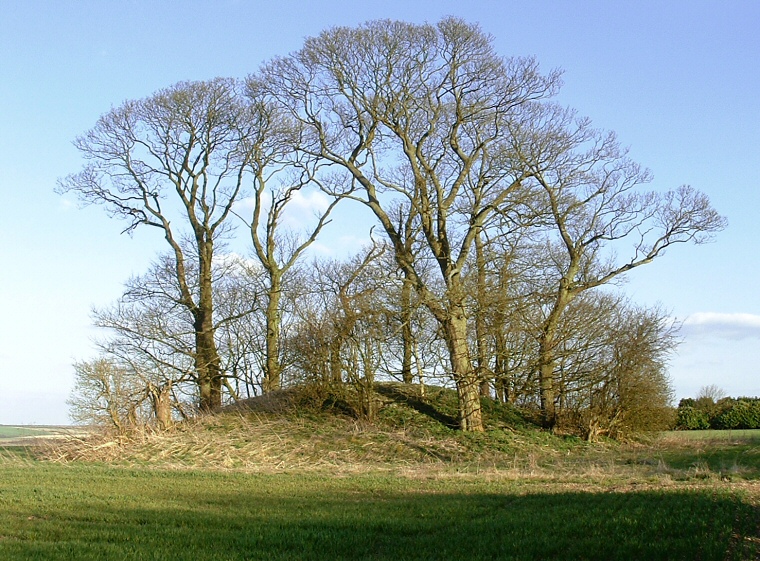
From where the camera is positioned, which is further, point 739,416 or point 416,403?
point 739,416

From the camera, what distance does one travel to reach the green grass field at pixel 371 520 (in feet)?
28.5

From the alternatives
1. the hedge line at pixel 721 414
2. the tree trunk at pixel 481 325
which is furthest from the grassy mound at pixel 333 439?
the hedge line at pixel 721 414

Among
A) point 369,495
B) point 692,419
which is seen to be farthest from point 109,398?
point 692,419

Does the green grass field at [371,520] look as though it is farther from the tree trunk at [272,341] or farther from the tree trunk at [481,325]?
the tree trunk at [272,341]

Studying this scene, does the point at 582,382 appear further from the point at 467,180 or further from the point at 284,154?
the point at 284,154

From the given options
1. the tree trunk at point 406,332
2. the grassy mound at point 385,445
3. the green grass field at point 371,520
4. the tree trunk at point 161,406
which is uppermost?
the tree trunk at point 406,332

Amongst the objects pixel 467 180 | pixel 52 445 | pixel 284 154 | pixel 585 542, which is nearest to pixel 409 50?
pixel 467 180

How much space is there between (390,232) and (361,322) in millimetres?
3448

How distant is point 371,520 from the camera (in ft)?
35.2

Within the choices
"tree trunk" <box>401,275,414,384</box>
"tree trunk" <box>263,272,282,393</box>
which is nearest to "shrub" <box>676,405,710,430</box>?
"tree trunk" <box>401,275,414,384</box>

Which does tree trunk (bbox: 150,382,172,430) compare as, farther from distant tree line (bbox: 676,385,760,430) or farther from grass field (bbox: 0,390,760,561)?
distant tree line (bbox: 676,385,760,430)

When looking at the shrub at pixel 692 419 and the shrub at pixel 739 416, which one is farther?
the shrub at pixel 692 419

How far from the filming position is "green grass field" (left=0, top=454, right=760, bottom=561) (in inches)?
342

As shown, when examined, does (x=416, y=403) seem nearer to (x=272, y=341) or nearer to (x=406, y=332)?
(x=406, y=332)
